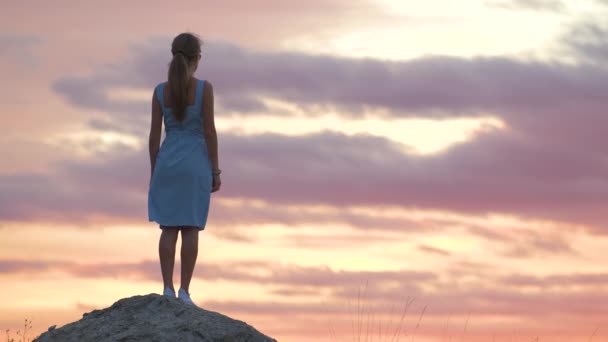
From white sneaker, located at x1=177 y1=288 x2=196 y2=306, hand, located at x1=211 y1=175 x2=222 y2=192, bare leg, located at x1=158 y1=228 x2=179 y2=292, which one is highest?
hand, located at x1=211 y1=175 x2=222 y2=192

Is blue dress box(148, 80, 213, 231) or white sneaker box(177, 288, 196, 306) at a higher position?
blue dress box(148, 80, 213, 231)

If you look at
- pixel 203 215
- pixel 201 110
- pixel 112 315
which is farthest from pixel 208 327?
pixel 201 110

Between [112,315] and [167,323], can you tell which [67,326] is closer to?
[112,315]

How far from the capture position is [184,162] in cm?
1061

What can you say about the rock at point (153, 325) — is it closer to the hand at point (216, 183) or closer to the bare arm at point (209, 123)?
the hand at point (216, 183)

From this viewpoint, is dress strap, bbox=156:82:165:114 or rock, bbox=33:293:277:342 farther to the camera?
dress strap, bbox=156:82:165:114

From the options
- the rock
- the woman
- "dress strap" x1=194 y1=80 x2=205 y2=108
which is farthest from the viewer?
"dress strap" x1=194 y1=80 x2=205 y2=108

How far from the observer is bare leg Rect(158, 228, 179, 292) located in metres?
10.4

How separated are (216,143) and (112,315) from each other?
2324 millimetres

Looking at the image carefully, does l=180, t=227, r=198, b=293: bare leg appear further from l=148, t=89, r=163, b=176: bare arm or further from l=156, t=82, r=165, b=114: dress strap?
l=156, t=82, r=165, b=114: dress strap

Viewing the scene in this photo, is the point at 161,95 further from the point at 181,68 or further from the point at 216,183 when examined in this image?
the point at 216,183

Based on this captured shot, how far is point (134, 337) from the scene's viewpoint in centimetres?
902

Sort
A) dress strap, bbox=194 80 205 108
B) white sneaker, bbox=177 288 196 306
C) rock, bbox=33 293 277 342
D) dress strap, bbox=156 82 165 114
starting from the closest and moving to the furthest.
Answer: rock, bbox=33 293 277 342, white sneaker, bbox=177 288 196 306, dress strap, bbox=194 80 205 108, dress strap, bbox=156 82 165 114

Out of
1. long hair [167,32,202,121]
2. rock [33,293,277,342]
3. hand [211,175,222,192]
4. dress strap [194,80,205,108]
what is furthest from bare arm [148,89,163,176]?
rock [33,293,277,342]
